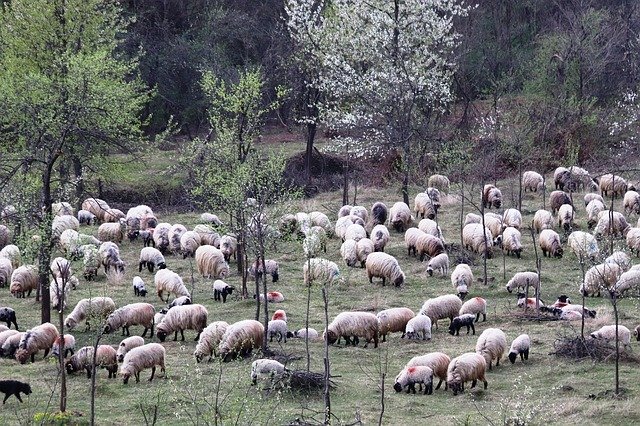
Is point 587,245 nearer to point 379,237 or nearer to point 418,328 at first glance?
point 418,328

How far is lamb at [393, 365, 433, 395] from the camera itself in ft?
68.0

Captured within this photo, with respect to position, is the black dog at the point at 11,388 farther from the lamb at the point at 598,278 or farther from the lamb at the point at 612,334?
the lamb at the point at 598,278

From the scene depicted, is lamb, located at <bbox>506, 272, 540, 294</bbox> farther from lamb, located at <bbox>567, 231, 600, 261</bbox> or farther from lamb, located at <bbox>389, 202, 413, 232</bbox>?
lamb, located at <bbox>389, 202, 413, 232</bbox>

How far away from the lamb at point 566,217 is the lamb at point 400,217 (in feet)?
17.5

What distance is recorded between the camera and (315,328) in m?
26.2

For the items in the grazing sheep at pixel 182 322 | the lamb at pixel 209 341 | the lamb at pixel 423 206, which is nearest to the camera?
the lamb at pixel 209 341

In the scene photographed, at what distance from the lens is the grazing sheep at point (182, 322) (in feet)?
82.8

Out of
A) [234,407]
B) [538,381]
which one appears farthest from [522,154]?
[234,407]

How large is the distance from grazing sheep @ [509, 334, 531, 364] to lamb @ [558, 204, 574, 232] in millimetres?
14427

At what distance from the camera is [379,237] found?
35.0m

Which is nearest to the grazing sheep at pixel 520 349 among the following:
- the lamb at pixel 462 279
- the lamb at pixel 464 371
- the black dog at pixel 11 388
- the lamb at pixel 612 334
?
the lamb at pixel 612 334

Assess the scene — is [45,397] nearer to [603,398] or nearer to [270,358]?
[270,358]

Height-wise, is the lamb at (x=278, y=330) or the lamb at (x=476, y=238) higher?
the lamb at (x=476, y=238)

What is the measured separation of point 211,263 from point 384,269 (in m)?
5.38
